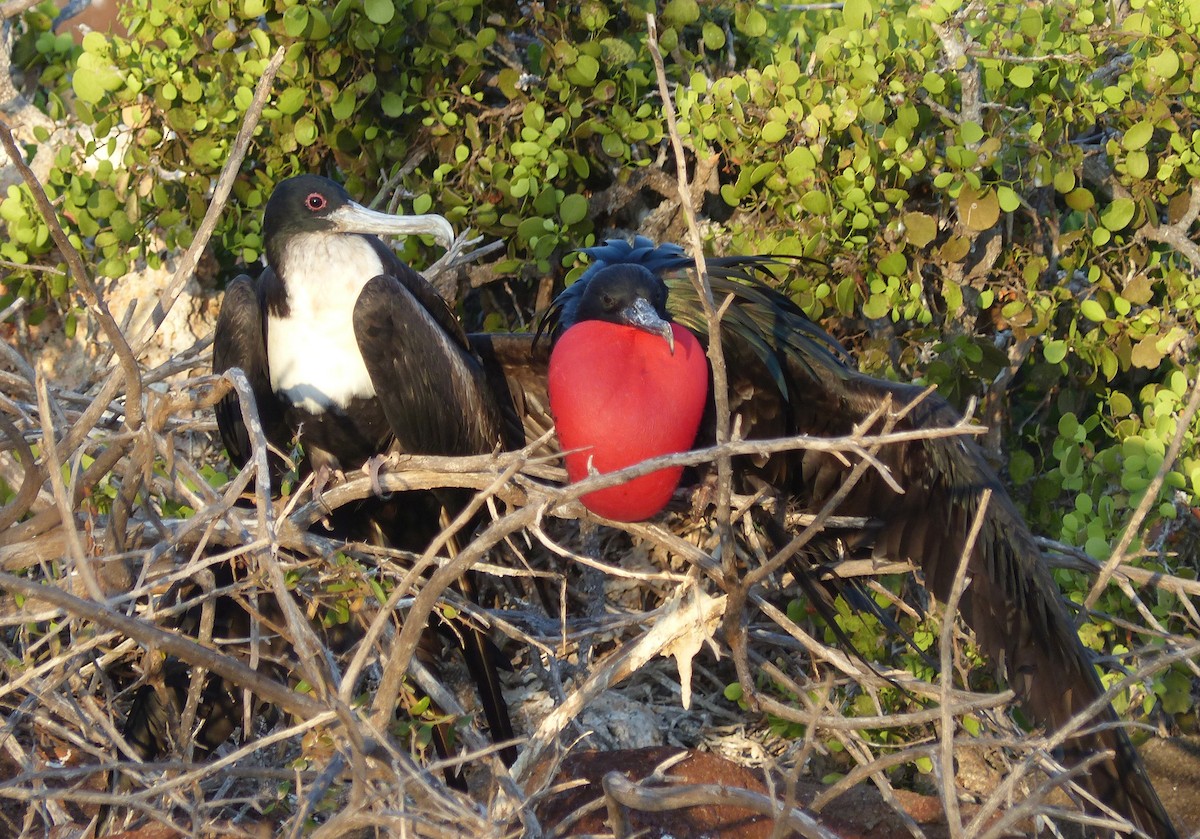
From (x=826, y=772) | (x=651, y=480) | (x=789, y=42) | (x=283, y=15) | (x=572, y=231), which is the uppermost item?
(x=283, y=15)

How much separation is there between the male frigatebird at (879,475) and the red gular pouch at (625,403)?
0.03m

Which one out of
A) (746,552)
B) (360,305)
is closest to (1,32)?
(360,305)

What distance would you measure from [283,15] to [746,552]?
5.59ft

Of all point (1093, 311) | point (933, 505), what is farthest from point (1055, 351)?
point (933, 505)

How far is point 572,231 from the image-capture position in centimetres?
337

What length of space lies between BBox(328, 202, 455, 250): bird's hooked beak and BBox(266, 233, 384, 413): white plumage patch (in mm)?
34

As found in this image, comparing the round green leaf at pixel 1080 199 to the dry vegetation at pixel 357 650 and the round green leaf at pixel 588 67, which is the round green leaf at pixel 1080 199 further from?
the round green leaf at pixel 588 67

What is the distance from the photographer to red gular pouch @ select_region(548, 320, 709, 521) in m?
2.59

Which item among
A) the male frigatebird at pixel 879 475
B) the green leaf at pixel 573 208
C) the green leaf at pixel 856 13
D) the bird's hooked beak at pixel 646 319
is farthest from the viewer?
the green leaf at pixel 573 208

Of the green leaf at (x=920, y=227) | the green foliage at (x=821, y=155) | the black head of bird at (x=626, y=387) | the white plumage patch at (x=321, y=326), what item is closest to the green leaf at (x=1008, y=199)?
the green foliage at (x=821, y=155)

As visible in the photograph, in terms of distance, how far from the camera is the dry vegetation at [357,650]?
1.57m

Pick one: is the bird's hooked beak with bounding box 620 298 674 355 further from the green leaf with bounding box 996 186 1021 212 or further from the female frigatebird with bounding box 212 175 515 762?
the green leaf with bounding box 996 186 1021 212

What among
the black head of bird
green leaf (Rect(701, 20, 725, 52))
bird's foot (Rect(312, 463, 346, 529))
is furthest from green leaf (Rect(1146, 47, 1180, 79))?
bird's foot (Rect(312, 463, 346, 529))

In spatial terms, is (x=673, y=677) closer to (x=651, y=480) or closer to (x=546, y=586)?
(x=546, y=586)
